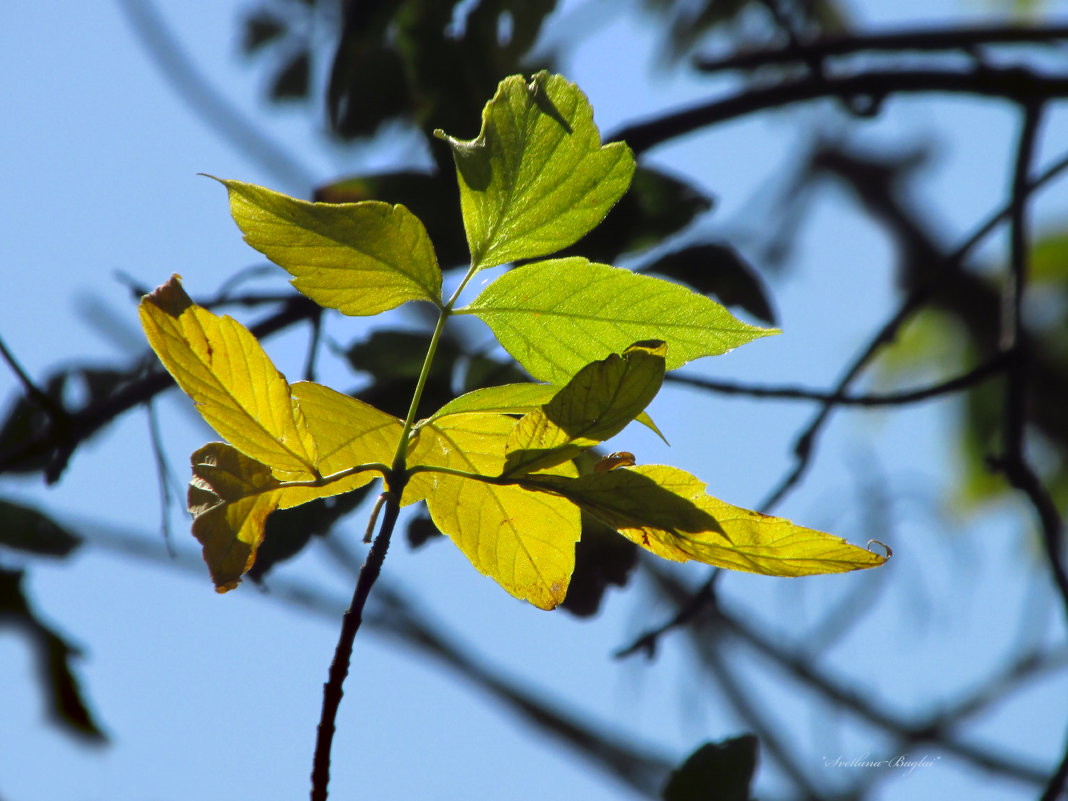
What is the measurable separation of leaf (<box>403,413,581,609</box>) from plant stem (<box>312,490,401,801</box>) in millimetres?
54

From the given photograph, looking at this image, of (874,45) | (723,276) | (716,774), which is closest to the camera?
(716,774)

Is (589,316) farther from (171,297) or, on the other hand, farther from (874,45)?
(874,45)

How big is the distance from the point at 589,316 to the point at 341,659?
196 millimetres

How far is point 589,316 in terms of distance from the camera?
398mm

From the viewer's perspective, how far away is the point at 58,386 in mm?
941

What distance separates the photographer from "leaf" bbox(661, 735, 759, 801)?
550 mm

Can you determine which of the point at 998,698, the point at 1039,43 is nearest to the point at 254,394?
the point at 1039,43

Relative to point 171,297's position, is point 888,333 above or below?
above

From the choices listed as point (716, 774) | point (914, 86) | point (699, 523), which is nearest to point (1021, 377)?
point (914, 86)

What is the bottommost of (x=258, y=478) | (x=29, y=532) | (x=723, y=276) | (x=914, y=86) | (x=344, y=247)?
(x=29, y=532)

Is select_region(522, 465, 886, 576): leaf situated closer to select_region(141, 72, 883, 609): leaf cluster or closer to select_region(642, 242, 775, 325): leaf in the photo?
select_region(141, 72, 883, 609): leaf cluster

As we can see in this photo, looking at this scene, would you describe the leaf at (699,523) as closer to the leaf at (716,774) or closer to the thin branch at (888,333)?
the leaf at (716,774)

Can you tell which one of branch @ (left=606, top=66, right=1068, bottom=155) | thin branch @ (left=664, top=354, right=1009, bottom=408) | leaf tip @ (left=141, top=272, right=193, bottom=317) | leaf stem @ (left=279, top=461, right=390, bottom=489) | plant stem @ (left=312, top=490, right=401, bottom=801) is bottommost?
plant stem @ (left=312, top=490, right=401, bottom=801)

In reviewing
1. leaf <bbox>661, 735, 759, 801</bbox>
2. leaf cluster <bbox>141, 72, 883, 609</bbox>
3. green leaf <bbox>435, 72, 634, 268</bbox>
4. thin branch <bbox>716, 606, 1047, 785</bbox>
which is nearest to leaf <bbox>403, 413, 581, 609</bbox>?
leaf cluster <bbox>141, 72, 883, 609</bbox>
